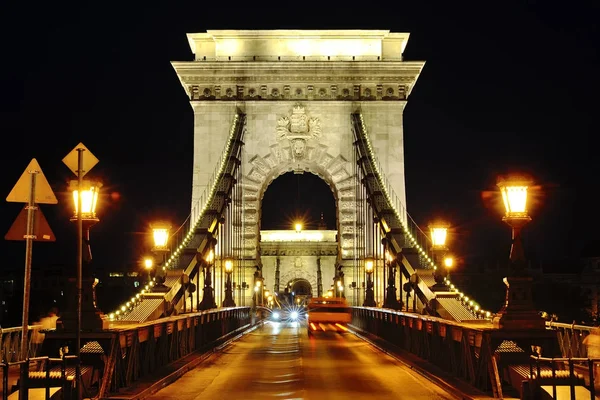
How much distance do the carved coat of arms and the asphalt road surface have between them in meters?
23.6

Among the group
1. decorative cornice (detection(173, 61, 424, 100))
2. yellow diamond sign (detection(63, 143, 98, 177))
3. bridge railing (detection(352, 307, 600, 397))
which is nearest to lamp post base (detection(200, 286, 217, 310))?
bridge railing (detection(352, 307, 600, 397))

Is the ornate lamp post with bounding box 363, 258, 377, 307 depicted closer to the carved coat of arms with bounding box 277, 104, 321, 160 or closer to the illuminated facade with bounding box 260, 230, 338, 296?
the carved coat of arms with bounding box 277, 104, 321, 160

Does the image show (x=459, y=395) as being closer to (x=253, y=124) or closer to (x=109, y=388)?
(x=109, y=388)

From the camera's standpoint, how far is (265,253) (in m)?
80.1

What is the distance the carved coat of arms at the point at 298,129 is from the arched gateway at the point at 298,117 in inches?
2.2

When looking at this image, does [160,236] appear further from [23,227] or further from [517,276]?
[517,276]

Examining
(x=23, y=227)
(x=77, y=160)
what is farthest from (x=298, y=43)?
(x=23, y=227)

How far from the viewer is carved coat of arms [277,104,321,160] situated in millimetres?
49200

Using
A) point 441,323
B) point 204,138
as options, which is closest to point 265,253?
point 204,138

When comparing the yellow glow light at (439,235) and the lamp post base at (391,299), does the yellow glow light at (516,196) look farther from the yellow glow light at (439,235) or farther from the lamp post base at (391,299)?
the lamp post base at (391,299)

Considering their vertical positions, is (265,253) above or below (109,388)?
above

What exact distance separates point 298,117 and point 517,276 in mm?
36093

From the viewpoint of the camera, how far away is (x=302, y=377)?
17875 millimetres

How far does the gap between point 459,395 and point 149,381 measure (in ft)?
18.0
